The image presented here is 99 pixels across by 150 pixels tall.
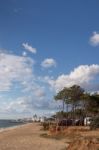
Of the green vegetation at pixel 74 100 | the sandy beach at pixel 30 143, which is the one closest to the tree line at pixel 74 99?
the green vegetation at pixel 74 100

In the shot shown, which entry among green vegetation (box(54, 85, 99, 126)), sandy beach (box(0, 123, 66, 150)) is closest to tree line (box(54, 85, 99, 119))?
green vegetation (box(54, 85, 99, 126))

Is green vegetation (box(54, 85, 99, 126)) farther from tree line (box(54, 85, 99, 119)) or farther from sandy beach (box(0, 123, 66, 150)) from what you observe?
sandy beach (box(0, 123, 66, 150))

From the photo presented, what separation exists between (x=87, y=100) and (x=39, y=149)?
5124cm

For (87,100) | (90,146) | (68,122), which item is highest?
(87,100)

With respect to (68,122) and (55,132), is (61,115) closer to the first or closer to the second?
(68,122)

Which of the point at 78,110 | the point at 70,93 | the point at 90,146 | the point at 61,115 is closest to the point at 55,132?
the point at 90,146

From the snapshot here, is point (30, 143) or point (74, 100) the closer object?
point (30, 143)

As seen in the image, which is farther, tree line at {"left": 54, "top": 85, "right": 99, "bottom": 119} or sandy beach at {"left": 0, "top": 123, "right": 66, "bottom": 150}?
tree line at {"left": 54, "top": 85, "right": 99, "bottom": 119}

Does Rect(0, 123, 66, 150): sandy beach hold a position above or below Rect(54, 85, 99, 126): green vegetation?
below

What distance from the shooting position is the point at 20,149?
24.5 m

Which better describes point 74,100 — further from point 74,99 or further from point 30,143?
point 30,143

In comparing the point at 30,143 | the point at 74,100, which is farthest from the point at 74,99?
the point at 30,143

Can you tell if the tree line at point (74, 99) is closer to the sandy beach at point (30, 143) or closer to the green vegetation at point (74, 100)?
the green vegetation at point (74, 100)

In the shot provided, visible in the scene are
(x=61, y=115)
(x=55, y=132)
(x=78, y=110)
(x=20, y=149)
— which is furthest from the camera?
(x=61, y=115)
